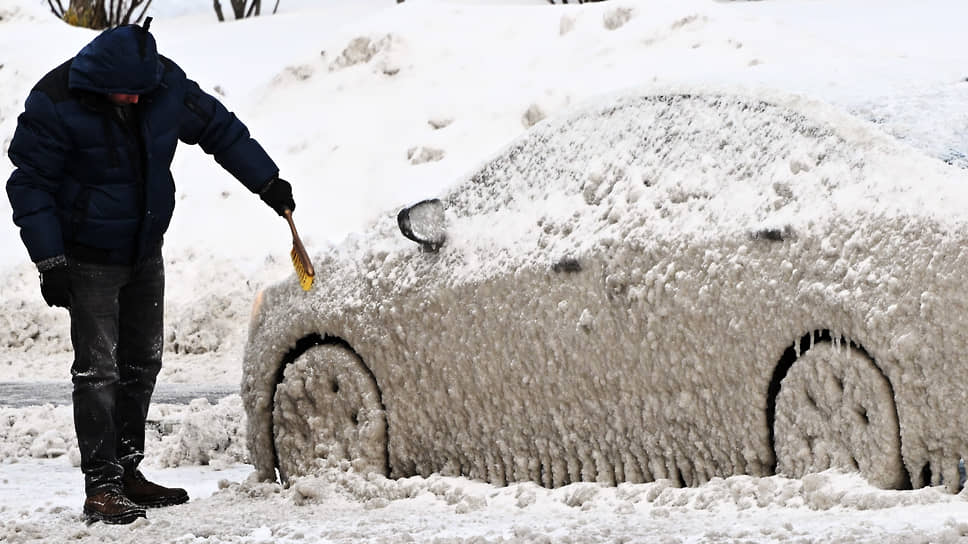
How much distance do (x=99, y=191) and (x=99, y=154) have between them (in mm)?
128

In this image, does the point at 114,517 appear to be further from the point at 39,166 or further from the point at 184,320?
the point at 184,320

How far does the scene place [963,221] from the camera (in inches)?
142

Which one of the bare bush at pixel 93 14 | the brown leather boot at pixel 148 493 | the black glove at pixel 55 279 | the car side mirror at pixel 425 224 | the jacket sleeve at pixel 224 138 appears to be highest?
the bare bush at pixel 93 14

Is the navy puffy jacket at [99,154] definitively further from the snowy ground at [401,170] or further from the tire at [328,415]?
the snowy ground at [401,170]

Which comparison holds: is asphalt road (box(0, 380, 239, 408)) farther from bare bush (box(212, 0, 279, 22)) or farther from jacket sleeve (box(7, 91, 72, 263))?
bare bush (box(212, 0, 279, 22))

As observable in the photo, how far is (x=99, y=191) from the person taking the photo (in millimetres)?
4820

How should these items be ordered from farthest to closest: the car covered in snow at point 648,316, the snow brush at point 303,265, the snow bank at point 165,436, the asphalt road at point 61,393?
the asphalt road at point 61,393 → the snow bank at point 165,436 → the snow brush at point 303,265 → the car covered in snow at point 648,316

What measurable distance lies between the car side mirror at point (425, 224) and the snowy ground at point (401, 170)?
2.73 ft

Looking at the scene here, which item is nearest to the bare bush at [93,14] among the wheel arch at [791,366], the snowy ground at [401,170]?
the snowy ground at [401,170]

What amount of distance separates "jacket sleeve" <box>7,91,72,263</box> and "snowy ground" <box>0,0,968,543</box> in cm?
101

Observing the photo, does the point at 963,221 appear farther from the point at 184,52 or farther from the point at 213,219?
the point at 184,52

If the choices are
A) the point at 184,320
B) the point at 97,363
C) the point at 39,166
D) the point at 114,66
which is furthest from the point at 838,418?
the point at 184,320

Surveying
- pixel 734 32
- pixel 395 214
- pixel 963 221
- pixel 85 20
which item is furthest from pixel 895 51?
pixel 85 20

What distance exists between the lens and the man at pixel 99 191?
15.5 ft
